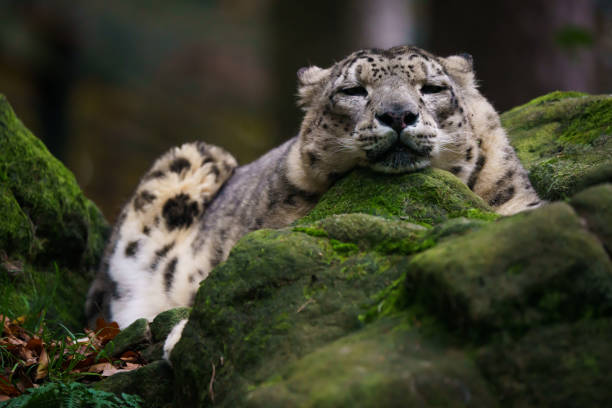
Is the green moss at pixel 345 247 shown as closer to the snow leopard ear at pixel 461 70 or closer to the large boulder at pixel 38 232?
the snow leopard ear at pixel 461 70

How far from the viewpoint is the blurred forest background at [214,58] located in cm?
1098

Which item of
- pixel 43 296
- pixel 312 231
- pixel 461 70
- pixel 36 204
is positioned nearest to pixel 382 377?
pixel 312 231

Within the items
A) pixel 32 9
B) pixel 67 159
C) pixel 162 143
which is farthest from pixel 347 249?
pixel 162 143

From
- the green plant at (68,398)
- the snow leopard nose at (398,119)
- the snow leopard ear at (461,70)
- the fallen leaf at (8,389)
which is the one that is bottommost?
the green plant at (68,398)

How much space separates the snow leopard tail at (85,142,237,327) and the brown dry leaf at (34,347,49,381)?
7.69ft

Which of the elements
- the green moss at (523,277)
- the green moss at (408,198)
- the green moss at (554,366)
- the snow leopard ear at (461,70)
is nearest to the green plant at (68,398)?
the green moss at (408,198)

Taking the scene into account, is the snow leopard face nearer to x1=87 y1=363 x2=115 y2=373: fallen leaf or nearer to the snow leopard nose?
the snow leopard nose

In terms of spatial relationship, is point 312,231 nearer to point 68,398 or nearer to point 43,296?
point 68,398

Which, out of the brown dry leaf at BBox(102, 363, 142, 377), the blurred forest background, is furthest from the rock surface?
the blurred forest background

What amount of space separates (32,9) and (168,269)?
16.3 metres

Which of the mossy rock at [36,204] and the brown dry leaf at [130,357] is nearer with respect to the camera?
the brown dry leaf at [130,357]

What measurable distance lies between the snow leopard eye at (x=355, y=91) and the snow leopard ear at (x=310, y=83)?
594mm

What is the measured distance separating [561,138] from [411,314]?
173 inches

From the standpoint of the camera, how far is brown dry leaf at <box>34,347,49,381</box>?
4.11 m
